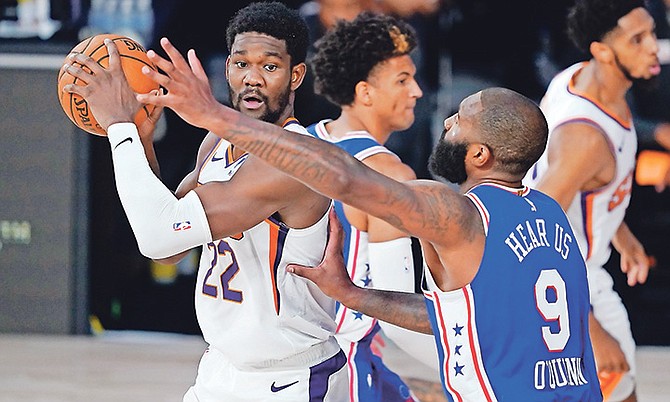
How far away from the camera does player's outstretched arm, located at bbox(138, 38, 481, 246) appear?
2539mm

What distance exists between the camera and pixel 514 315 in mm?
2803

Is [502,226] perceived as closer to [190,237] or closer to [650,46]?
[190,237]

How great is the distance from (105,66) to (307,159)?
2.33 ft

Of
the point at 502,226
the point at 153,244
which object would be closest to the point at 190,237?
the point at 153,244

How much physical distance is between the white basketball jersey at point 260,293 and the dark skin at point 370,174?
0.15 meters

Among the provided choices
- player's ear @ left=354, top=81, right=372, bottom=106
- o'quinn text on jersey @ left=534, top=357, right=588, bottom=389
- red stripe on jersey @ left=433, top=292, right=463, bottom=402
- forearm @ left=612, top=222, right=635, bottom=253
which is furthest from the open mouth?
forearm @ left=612, top=222, right=635, bottom=253

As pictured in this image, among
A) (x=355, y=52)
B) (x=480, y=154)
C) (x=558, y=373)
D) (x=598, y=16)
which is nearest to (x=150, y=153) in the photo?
(x=480, y=154)

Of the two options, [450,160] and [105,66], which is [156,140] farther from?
[450,160]

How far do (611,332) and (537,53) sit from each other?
12.4 feet

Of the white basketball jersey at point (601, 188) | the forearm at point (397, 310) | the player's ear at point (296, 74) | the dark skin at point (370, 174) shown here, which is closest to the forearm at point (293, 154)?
the dark skin at point (370, 174)

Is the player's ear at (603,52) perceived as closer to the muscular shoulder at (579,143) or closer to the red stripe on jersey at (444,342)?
the muscular shoulder at (579,143)

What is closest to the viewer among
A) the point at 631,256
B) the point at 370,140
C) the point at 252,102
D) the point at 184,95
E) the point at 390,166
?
the point at 184,95

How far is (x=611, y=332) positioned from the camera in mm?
4527

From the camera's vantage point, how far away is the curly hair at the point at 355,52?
4.41m
